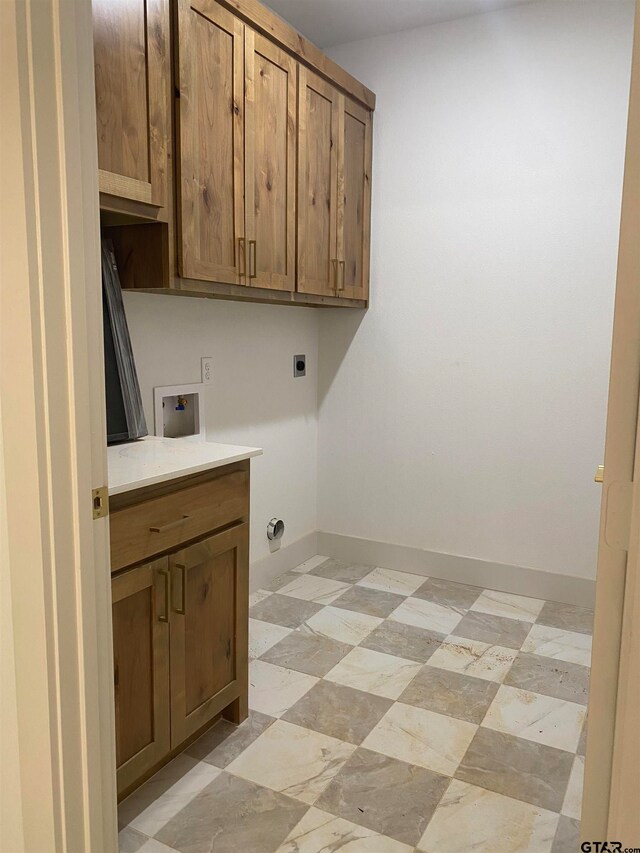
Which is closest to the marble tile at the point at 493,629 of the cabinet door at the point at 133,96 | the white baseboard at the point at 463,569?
the white baseboard at the point at 463,569

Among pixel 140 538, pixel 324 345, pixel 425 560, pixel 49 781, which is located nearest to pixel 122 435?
pixel 140 538

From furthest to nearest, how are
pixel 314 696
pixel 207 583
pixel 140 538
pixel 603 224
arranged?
pixel 603 224
pixel 314 696
pixel 207 583
pixel 140 538

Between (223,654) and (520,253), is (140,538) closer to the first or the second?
(223,654)

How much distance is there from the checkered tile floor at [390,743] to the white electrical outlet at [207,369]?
1023 millimetres

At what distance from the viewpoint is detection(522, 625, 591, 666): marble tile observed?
2539 mm

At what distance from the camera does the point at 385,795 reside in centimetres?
176

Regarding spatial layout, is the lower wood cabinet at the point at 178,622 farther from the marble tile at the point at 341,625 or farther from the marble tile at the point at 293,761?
the marble tile at the point at 341,625

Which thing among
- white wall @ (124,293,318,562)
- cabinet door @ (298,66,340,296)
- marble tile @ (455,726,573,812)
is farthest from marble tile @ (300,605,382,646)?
cabinet door @ (298,66,340,296)

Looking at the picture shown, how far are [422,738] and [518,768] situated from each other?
11.2 inches

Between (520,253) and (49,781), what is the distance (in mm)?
2632

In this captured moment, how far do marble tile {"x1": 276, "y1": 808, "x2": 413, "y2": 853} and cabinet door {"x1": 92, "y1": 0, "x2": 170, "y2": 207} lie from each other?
1673mm

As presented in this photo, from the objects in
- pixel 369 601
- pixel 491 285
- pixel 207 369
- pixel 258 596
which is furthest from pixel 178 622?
→ pixel 491 285

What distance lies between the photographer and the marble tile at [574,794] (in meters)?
1.70

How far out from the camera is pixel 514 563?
3.15m
